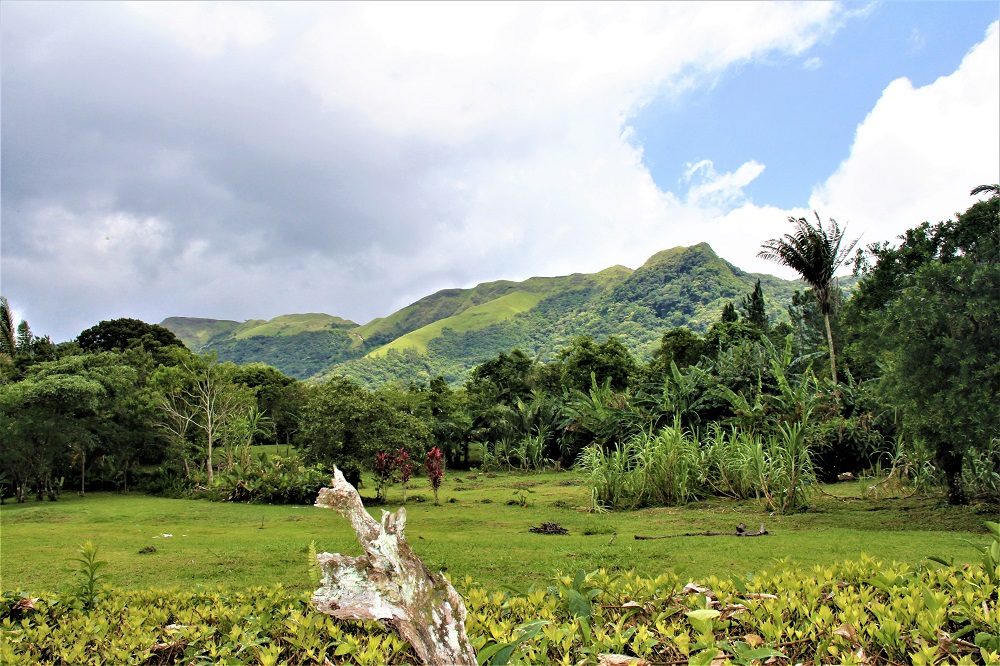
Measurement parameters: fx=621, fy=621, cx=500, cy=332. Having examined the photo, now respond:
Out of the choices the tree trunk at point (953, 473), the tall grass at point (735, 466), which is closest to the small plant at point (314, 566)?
the tall grass at point (735, 466)

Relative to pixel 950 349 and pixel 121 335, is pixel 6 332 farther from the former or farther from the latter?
pixel 950 349

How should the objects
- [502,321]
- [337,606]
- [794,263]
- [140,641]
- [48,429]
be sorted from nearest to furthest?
[337,606] < [140,641] < [48,429] < [794,263] < [502,321]

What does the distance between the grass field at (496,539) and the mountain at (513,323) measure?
44456mm

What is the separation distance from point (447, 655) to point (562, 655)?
0.39 metres

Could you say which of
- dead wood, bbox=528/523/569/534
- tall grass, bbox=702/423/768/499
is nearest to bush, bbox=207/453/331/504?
dead wood, bbox=528/523/569/534

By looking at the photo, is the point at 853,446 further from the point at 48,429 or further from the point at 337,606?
the point at 48,429

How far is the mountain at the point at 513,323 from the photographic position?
94.3m

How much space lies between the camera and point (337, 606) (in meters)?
2.10

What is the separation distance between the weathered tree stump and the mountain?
5423cm

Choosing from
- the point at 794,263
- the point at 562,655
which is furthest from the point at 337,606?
the point at 794,263

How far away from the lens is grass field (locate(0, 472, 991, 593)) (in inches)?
251

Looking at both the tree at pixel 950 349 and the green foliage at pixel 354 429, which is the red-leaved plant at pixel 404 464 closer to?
the green foliage at pixel 354 429

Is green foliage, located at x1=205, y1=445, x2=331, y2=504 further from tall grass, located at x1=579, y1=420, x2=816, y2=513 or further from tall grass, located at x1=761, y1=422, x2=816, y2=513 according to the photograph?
tall grass, located at x1=761, y1=422, x2=816, y2=513

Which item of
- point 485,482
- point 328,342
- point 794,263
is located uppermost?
point 328,342
